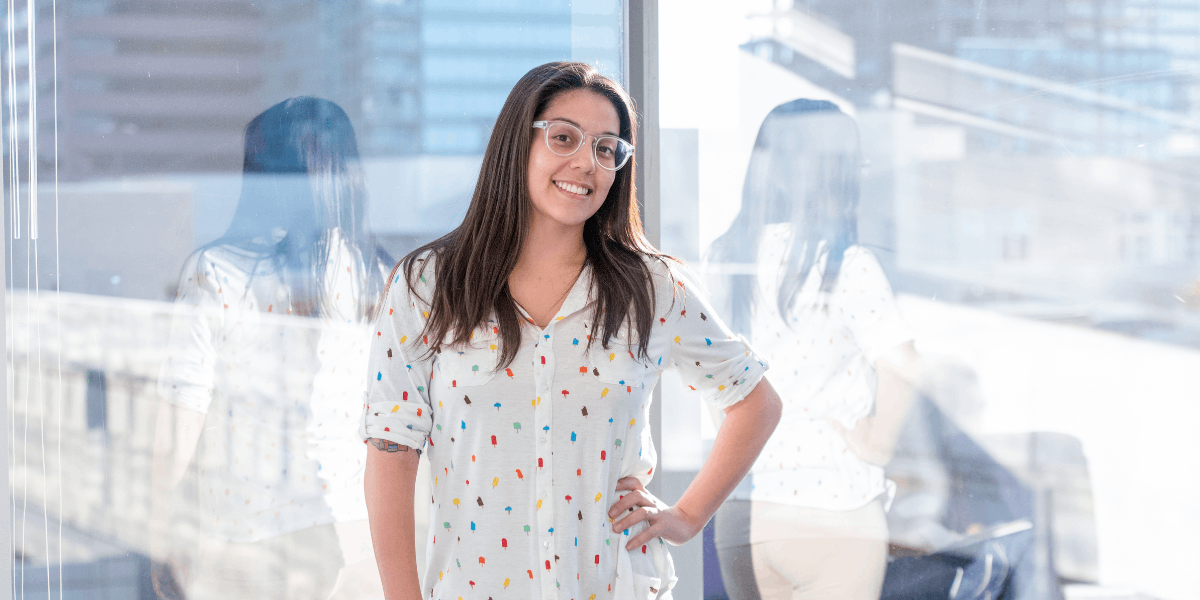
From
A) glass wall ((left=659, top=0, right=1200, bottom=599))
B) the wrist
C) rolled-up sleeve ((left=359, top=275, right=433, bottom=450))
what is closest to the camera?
rolled-up sleeve ((left=359, top=275, right=433, bottom=450))

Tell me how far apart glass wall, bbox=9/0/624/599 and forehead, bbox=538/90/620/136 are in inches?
27.6

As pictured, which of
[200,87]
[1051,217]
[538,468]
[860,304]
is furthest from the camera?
[860,304]

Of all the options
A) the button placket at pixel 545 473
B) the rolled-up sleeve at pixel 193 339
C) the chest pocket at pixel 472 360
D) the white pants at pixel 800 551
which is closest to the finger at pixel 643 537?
the button placket at pixel 545 473

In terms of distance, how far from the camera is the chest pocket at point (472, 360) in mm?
1238

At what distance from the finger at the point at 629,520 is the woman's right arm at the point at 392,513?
0.33 metres

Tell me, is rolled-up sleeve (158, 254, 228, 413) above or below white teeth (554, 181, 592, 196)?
below

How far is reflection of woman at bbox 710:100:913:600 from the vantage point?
201cm

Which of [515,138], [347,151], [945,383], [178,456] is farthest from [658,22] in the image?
[178,456]

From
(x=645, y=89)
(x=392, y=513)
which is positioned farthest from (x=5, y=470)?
(x=645, y=89)

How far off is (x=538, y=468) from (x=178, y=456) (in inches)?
38.2

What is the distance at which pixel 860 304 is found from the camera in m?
2.01

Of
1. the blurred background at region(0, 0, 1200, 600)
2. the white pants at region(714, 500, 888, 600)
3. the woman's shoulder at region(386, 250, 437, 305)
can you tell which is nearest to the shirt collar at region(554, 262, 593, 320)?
the woman's shoulder at region(386, 250, 437, 305)

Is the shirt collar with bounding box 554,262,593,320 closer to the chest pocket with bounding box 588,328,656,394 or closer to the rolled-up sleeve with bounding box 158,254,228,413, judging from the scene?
the chest pocket with bounding box 588,328,656,394

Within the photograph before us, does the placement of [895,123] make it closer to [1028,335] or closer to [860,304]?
[860,304]
